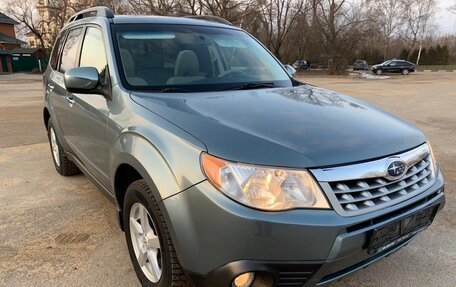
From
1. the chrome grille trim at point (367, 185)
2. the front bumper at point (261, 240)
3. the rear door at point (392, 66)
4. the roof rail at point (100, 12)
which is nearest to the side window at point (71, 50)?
the roof rail at point (100, 12)

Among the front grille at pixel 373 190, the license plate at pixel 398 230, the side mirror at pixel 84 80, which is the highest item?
the side mirror at pixel 84 80

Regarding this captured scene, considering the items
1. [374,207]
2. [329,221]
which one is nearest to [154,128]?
[329,221]

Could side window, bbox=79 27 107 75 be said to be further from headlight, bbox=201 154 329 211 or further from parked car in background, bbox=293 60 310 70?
parked car in background, bbox=293 60 310 70

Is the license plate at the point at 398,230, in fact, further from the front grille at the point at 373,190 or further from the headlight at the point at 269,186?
the headlight at the point at 269,186

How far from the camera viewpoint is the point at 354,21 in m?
40.2

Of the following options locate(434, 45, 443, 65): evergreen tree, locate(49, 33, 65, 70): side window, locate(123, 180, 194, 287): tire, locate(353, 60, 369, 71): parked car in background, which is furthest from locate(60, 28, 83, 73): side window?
locate(434, 45, 443, 65): evergreen tree

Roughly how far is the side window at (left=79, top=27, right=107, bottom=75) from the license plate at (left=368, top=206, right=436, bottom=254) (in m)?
2.19

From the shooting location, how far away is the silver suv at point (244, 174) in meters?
1.79

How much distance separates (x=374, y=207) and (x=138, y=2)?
4053 cm

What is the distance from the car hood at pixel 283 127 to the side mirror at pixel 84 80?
0.37m

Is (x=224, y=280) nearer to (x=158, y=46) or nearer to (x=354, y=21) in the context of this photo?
(x=158, y=46)

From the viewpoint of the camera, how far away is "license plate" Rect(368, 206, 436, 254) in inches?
77.0

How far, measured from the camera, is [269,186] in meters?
1.81

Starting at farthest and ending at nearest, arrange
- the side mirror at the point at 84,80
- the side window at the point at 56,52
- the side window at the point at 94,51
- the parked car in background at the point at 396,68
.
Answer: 1. the parked car in background at the point at 396,68
2. the side window at the point at 56,52
3. the side window at the point at 94,51
4. the side mirror at the point at 84,80
